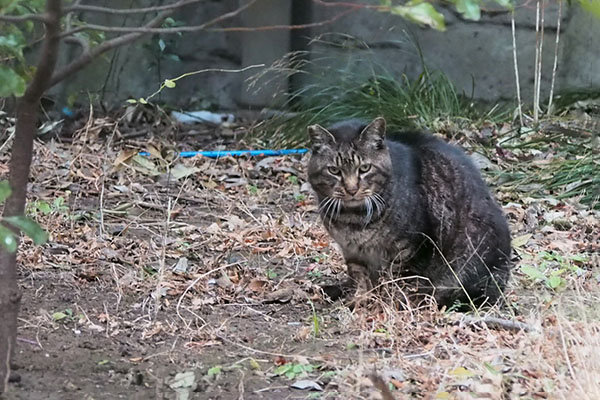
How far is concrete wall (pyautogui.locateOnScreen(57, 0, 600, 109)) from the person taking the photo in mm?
7371

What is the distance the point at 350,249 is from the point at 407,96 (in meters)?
3.04

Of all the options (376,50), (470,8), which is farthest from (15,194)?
(376,50)

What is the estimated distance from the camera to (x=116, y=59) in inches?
305

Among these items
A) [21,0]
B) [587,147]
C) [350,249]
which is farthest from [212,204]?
[21,0]

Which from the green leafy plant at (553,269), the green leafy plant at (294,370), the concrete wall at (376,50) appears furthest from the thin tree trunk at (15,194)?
the concrete wall at (376,50)

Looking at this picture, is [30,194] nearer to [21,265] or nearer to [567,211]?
[21,265]

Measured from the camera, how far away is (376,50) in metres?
7.57

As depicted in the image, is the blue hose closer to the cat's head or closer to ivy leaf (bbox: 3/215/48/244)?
the cat's head

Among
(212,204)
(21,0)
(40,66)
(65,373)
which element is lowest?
(65,373)

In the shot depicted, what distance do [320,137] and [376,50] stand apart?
3.62m

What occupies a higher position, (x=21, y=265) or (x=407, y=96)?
(x=407, y=96)

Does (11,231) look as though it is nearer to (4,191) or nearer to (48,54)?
(4,191)

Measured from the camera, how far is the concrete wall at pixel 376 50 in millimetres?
7371

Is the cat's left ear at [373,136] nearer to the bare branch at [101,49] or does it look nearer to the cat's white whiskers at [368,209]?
the cat's white whiskers at [368,209]
